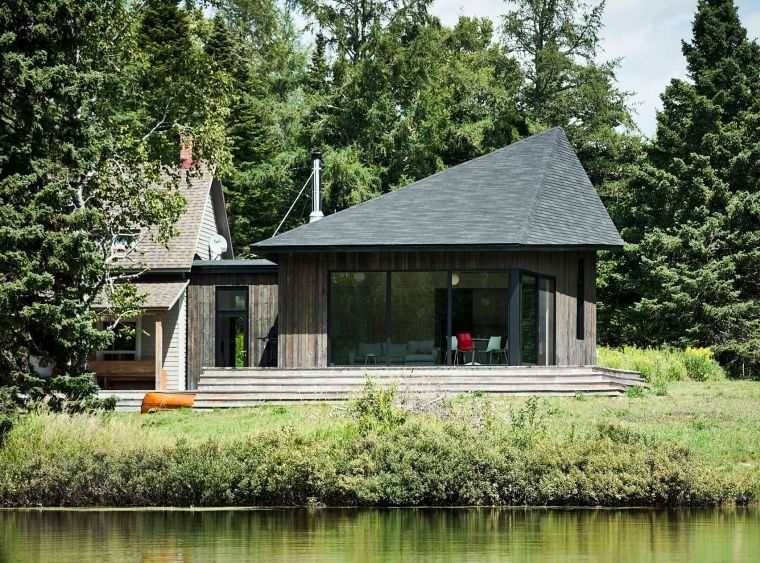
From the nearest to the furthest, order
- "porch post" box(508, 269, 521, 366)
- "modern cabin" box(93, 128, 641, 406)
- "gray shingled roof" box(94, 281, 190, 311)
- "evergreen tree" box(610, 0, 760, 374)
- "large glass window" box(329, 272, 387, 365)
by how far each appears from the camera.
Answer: "modern cabin" box(93, 128, 641, 406), "porch post" box(508, 269, 521, 366), "large glass window" box(329, 272, 387, 365), "gray shingled roof" box(94, 281, 190, 311), "evergreen tree" box(610, 0, 760, 374)

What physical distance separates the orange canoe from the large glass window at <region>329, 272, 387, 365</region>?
14.5 ft

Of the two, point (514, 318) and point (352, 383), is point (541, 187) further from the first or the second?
point (352, 383)

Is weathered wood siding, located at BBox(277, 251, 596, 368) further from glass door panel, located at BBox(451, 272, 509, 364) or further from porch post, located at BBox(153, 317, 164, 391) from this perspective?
porch post, located at BBox(153, 317, 164, 391)

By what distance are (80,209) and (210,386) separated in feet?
13.7

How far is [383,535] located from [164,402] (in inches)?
401

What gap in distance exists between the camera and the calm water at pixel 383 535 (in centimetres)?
1259

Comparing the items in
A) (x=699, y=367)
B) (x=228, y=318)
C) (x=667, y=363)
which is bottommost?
(x=699, y=367)

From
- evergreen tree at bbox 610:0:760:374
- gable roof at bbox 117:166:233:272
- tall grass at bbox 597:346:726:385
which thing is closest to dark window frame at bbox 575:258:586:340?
tall grass at bbox 597:346:726:385

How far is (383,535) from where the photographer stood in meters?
13.8

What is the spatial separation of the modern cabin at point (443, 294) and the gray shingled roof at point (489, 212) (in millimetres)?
46

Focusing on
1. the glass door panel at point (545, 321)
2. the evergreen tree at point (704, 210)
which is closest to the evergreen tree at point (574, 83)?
the evergreen tree at point (704, 210)

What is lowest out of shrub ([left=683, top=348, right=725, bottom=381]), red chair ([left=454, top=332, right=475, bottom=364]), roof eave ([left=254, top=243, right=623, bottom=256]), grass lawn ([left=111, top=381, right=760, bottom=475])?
grass lawn ([left=111, top=381, right=760, bottom=475])

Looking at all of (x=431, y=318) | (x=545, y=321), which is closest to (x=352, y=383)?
(x=431, y=318)

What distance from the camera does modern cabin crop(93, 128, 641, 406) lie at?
2391cm
